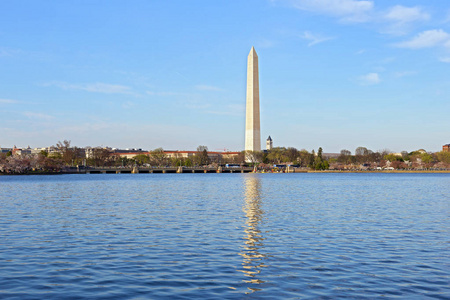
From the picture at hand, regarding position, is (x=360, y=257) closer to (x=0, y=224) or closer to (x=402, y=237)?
(x=402, y=237)

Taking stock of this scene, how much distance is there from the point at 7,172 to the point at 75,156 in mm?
54145

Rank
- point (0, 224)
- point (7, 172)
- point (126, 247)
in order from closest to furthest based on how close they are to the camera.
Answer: point (126, 247) → point (0, 224) → point (7, 172)

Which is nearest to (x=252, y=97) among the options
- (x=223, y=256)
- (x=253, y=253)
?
(x=253, y=253)

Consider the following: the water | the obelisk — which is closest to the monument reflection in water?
the water

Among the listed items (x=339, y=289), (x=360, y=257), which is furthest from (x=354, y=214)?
(x=339, y=289)

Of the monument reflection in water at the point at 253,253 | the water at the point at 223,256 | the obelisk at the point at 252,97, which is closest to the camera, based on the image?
the water at the point at 223,256

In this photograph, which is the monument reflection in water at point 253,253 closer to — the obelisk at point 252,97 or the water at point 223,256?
the water at point 223,256

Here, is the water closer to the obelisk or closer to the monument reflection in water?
the monument reflection in water

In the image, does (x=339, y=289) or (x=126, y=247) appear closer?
(x=339, y=289)

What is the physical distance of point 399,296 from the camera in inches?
450

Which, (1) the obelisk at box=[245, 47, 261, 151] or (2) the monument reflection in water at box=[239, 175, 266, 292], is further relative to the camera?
(1) the obelisk at box=[245, 47, 261, 151]

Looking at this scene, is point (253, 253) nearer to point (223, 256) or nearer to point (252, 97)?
point (223, 256)

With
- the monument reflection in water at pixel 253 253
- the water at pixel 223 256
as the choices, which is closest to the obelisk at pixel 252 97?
the water at pixel 223 256

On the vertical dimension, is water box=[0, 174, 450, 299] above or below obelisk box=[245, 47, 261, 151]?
below
